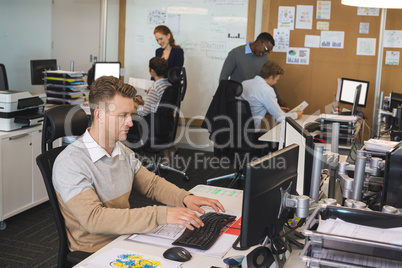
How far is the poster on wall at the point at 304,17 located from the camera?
5.62m

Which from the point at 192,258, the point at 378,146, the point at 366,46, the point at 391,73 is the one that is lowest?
the point at 192,258

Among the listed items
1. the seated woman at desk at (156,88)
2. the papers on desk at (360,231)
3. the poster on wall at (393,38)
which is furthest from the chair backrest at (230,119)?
the papers on desk at (360,231)

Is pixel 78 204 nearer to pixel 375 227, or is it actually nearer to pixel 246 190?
pixel 246 190

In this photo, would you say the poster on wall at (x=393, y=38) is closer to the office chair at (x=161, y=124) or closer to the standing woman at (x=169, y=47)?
the standing woman at (x=169, y=47)

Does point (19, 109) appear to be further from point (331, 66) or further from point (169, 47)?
point (331, 66)

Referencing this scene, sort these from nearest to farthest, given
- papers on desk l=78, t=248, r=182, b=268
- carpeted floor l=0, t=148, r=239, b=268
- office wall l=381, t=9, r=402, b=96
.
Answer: papers on desk l=78, t=248, r=182, b=268, carpeted floor l=0, t=148, r=239, b=268, office wall l=381, t=9, r=402, b=96

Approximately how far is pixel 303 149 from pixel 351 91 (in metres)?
3.43

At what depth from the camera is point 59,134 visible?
85.2 inches

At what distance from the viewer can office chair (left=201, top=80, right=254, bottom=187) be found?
396cm

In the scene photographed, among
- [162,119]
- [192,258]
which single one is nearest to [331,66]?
[162,119]

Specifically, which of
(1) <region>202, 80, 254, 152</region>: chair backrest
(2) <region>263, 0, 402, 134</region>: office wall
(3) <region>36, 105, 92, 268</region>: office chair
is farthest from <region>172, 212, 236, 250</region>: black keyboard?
(2) <region>263, 0, 402, 134</region>: office wall

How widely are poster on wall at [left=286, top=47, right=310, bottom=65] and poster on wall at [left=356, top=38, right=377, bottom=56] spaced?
572 mm

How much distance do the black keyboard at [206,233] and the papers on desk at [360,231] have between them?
0.48 meters

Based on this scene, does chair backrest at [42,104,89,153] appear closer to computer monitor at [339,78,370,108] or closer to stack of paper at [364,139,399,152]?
stack of paper at [364,139,399,152]
